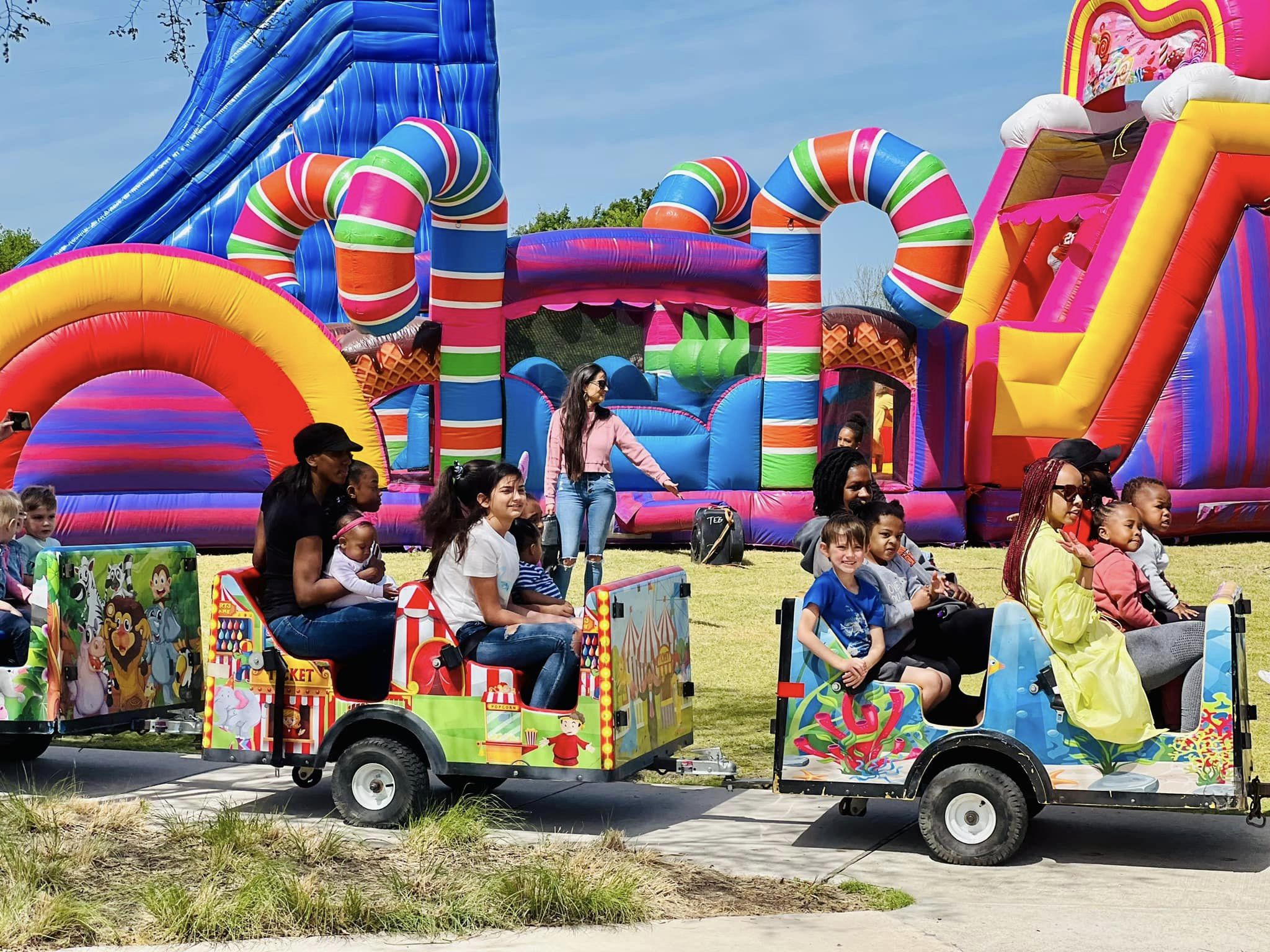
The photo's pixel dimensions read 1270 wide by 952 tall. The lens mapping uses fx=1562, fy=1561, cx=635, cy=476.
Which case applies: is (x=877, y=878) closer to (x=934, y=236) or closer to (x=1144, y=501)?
(x=1144, y=501)

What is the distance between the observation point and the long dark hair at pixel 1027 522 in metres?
4.75

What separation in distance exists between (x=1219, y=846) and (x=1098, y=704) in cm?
81

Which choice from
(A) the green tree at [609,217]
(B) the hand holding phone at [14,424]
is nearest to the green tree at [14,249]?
(A) the green tree at [609,217]

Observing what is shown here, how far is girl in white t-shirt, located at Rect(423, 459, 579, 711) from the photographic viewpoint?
4.84m

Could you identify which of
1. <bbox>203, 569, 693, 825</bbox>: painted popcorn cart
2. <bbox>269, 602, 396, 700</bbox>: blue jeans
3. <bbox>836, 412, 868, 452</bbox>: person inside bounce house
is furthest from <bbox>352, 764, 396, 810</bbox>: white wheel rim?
<bbox>836, 412, 868, 452</bbox>: person inside bounce house

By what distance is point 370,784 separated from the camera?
16.5 ft

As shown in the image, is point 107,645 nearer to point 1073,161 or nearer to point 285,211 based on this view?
point 285,211

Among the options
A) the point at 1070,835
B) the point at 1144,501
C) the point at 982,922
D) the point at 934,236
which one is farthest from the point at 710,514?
the point at 982,922

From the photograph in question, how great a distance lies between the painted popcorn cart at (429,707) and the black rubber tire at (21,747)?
1.36 m

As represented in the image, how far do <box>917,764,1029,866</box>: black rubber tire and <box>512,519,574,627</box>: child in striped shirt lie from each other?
1392mm

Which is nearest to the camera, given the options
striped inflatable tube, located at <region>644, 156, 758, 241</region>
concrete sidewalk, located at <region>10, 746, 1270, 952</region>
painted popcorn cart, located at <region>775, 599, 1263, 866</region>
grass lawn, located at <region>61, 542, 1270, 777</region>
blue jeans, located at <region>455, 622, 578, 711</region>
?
concrete sidewalk, located at <region>10, 746, 1270, 952</region>

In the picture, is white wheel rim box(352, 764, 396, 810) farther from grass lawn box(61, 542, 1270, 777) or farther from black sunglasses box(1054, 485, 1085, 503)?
black sunglasses box(1054, 485, 1085, 503)

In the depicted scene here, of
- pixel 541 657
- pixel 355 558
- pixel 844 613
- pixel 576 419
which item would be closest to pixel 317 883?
pixel 541 657

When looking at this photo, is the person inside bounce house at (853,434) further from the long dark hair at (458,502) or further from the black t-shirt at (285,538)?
the black t-shirt at (285,538)
